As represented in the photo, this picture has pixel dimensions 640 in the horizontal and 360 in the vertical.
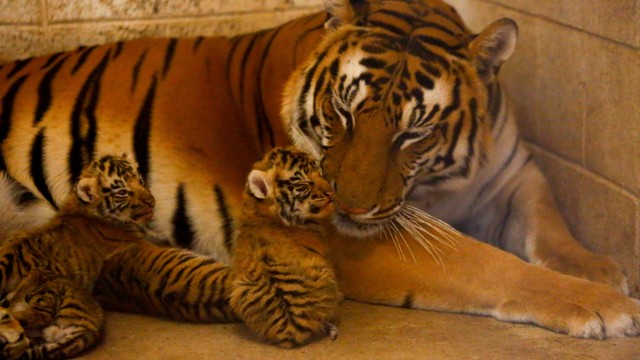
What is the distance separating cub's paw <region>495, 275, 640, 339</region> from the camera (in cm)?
229

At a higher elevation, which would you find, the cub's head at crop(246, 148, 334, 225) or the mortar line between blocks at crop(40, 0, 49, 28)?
the mortar line between blocks at crop(40, 0, 49, 28)

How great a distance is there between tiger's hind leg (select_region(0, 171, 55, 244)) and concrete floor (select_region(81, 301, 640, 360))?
441 millimetres

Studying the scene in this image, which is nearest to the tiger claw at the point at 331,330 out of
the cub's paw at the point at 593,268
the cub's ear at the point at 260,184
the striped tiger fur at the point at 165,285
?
the striped tiger fur at the point at 165,285

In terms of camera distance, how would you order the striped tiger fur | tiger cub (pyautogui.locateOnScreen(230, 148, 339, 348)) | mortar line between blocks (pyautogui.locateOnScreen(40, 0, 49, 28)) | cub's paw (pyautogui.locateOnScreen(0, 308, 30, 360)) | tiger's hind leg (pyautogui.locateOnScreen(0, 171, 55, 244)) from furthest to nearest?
mortar line between blocks (pyautogui.locateOnScreen(40, 0, 49, 28))
tiger's hind leg (pyautogui.locateOnScreen(0, 171, 55, 244))
the striped tiger fur
tiger cub (pyautogui.locateOnScreen(230, 148, 339, 348))
cub's paw (pyautogui.locateOnScreen(0, 308, 30, 360))

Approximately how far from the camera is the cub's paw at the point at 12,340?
2.11 metres

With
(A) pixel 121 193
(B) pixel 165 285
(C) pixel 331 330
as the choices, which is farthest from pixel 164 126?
(C) pixel 331 330

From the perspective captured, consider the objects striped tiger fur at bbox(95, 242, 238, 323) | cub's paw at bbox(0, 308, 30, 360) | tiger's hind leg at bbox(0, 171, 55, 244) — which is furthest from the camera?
tiger's hind leg at bbox(0, 171, 55, 244)

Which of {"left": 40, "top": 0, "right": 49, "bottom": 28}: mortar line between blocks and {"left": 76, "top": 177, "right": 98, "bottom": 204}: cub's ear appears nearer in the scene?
{"left": 76, "top": 177, "right": 98, "bottom": 204}: cub's ear

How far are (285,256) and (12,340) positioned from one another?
61 cm

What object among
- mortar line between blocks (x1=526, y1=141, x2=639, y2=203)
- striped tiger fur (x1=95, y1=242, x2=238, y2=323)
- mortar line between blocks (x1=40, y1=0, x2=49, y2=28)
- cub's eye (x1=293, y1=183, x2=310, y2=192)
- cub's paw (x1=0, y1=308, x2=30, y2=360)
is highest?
mortar line between blocks (x1=40, y1=0, x2=49, y2=28)

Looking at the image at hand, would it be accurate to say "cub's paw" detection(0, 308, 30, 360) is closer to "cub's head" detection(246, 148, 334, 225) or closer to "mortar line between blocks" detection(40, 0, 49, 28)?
"cub's head" detection(246, 148, 334, 225)

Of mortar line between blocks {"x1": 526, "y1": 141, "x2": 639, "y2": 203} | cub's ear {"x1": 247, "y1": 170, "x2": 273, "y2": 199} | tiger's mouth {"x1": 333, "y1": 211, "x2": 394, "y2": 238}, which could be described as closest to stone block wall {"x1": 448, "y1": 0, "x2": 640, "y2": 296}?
mortar line between blocks {"x1": 526, "y1": 141, "x2": 639, "y2": 203}

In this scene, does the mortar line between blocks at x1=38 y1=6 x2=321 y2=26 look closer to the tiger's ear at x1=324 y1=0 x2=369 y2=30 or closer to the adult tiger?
the adult tiger

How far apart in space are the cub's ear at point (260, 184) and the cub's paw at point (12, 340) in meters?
0.61
